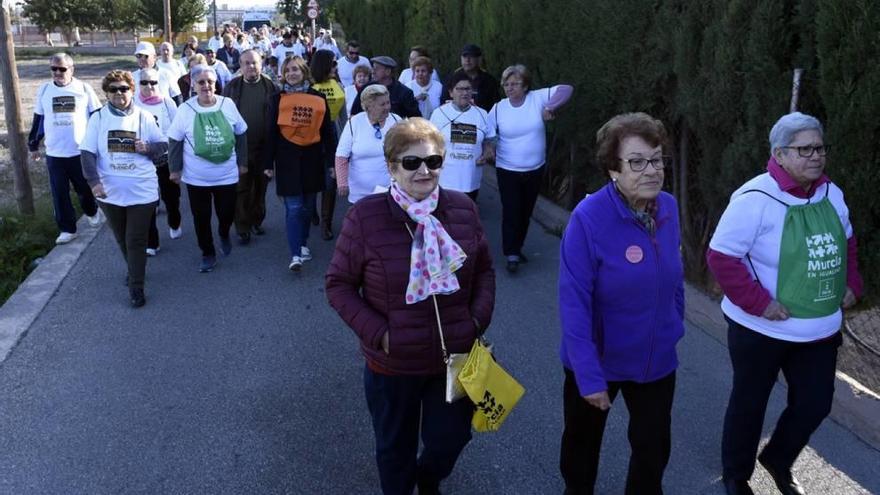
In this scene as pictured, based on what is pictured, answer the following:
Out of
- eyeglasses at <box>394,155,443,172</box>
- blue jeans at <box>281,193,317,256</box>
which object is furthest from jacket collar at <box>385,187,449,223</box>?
blue jeans at <box>281,193,317,256</box>

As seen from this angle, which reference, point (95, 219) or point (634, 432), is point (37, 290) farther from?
point (634, 432)

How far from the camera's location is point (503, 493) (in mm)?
3814

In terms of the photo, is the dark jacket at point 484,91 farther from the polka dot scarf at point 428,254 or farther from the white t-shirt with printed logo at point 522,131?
the polka dot scarf at point 428,254

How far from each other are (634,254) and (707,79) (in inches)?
133

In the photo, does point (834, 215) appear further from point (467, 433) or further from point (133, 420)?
point (133, 420)

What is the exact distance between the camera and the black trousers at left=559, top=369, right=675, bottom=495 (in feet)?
10.4

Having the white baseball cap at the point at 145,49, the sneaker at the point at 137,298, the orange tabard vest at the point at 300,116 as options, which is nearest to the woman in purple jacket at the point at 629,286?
the sneaker at the point at 137,298

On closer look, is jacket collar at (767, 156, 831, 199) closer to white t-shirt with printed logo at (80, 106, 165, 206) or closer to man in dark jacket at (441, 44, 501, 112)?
white t-shirt with printed logo at (80, 106, 165, 206)

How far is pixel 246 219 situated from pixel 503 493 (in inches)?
208

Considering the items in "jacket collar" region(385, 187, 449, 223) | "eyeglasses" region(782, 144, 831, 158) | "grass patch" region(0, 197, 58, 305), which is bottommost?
"grass patch" region(0, 197, 58, 305)

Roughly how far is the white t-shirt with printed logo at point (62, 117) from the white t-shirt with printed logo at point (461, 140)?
11.6ft

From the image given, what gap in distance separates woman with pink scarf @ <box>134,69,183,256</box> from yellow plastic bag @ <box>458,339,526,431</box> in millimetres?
5222

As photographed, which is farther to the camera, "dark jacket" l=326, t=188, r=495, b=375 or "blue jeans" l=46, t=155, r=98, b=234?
"blue jeans" l=46, t=155, r=98, b=234

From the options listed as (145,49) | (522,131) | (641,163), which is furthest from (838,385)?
(145,49)
